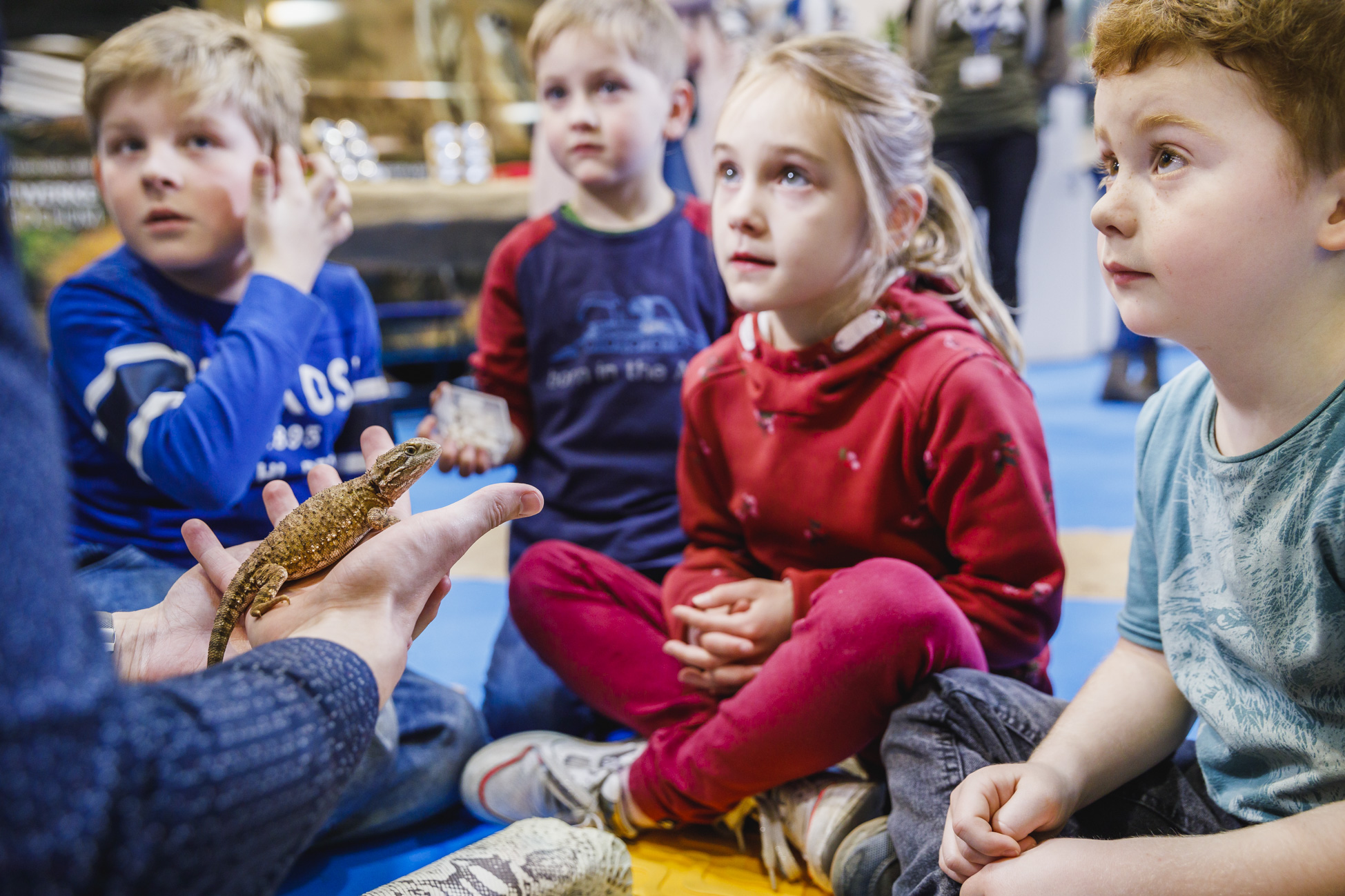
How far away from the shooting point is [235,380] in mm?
1398

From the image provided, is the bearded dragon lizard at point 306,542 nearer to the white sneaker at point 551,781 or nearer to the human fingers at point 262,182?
the white sneaker at point 551,781

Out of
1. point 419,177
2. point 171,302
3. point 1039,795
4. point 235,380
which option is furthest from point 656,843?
point 419,177

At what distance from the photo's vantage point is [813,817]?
1.21 meters

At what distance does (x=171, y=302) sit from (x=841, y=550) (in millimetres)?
1211

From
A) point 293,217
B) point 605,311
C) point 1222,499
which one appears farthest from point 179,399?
point 1222,499

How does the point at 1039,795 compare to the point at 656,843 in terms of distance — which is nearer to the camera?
the point at 1039,795

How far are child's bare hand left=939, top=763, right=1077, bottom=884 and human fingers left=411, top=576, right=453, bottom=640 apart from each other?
1.78 ft

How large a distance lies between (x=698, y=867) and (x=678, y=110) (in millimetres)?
1592

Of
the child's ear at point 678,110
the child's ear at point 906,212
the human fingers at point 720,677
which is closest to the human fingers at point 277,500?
the human fingers at point 720,677

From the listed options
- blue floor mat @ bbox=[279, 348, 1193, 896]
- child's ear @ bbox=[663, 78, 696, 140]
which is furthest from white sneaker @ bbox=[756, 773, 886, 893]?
child's ear @ bbox=[663, 78, 696, 140]

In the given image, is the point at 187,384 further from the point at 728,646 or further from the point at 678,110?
the point at 678,110

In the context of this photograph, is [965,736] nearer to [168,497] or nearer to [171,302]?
[168,497]

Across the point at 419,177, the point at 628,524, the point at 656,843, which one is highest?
the point at 419,177

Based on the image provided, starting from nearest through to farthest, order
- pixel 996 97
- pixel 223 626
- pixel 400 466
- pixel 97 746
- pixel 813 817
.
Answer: pixel 97 746, pixel 223 626, pixel 400 466, pixel 813 817, pixel 996 97
